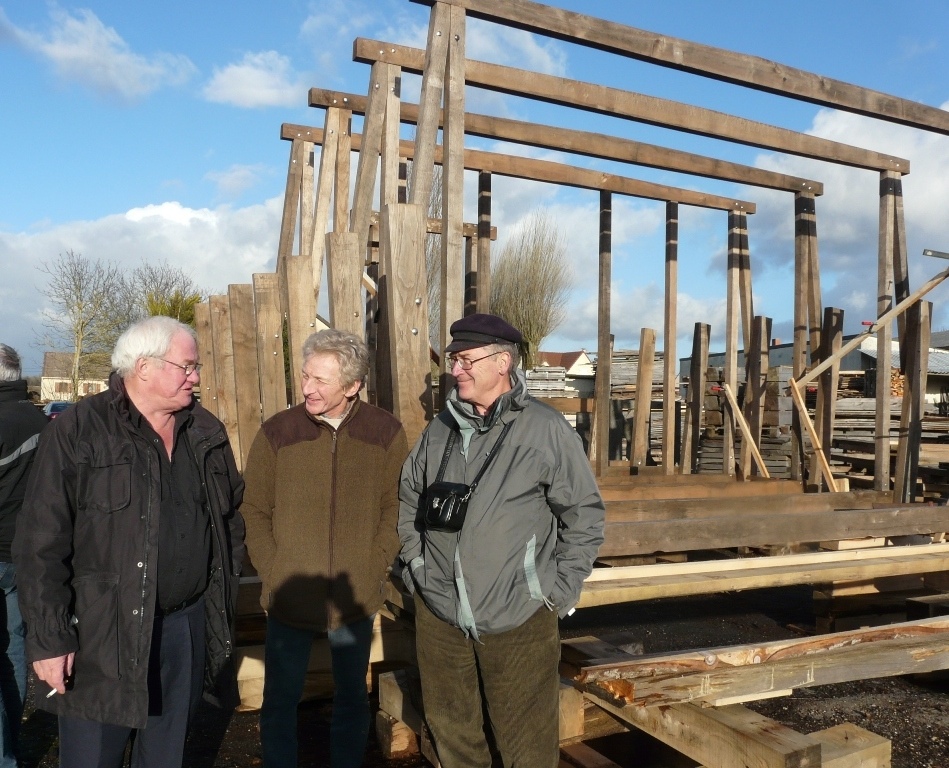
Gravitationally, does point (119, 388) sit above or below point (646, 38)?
below

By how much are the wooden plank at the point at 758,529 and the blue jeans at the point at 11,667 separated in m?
2.80

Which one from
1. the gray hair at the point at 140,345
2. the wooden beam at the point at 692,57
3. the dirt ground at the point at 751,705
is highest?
the wooden beam at the point at 692,57

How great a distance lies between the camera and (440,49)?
16.6ft

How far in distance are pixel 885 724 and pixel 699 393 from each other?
593 cm

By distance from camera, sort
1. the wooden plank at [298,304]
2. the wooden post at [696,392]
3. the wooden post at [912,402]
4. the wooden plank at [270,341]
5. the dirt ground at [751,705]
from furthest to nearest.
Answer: the wooden post at [696,392] → the wooden post at [912,402] → the wooden plank at [270,341] → the wooden plank at [298,304] → the dirt ground at [751,705]

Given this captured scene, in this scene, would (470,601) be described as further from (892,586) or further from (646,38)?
(892,586)

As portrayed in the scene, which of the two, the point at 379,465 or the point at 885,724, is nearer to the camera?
the point at 379,465

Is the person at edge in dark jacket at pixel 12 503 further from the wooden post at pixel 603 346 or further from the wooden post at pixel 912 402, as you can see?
the wooden post at pixel 912 402

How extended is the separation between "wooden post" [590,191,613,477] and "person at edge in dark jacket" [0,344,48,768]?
6.16 metres

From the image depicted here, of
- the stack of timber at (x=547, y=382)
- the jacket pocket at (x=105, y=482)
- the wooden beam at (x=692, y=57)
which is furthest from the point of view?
the stack of timber at (x=547, y=382)

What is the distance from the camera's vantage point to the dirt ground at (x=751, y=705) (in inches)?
153

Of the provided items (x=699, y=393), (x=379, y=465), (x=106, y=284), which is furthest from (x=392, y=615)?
(x=106, y=284)

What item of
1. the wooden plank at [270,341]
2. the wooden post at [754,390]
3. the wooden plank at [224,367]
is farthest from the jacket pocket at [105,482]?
the wooden post at [754,390]

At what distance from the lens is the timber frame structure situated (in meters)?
4.22
